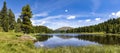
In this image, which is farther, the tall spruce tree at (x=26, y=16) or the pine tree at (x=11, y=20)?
the pine tree at (x=11, y=20)

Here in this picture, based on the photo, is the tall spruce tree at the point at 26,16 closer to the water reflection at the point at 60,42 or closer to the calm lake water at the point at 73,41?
the calm lake water at the point at 73,41

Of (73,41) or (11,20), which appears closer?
(73,41)

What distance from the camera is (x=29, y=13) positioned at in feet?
228

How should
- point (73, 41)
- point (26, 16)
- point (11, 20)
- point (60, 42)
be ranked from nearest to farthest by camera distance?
point (60, 42), point (73, 41), point (26, 16), point (11, 20)

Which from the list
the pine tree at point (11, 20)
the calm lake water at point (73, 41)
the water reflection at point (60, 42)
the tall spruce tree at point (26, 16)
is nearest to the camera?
the water reflection at point (60, 42)

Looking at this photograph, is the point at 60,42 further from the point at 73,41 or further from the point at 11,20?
the point at 11,20

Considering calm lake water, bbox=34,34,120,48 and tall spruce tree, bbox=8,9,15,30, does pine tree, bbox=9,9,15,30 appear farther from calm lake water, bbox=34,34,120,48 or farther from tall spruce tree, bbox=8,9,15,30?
calm lake water, bbox=34,34,120,48

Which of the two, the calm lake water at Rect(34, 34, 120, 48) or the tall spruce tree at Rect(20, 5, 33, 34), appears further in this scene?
the tall spruce tree at Rect(20, 5, 33, 34)

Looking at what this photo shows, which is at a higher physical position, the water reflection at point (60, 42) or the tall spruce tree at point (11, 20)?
the tall spruce tree at point (11, 20)

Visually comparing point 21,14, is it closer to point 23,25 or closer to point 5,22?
point 23,25

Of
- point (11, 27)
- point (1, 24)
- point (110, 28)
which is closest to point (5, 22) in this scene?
point (1, 24)

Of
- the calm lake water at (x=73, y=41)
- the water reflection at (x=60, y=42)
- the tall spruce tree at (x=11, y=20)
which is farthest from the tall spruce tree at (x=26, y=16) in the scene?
the tall spruce tree at (x=11, y=20)

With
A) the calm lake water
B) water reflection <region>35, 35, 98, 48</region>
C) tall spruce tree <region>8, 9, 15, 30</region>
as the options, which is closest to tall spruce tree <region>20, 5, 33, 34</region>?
the calm lake water

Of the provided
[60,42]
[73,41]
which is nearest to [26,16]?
[73,41]
